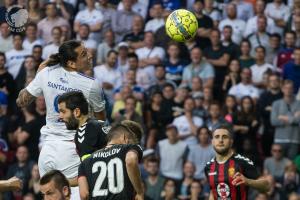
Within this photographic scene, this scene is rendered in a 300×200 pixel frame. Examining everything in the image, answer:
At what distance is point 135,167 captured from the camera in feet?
34.4

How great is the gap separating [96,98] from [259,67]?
9156 mm

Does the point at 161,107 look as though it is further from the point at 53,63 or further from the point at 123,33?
the point at 53,63

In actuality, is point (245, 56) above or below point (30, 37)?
below

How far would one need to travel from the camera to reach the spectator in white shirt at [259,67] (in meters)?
20.7

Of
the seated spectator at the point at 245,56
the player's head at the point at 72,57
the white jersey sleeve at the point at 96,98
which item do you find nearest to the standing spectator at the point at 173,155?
the seated spectator at the point at 245,56

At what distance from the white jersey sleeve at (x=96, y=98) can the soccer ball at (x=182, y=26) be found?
2524 mm

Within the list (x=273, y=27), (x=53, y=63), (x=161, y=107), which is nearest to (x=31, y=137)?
(x=161, y=107)

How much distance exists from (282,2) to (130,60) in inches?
171

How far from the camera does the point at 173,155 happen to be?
1934 cm

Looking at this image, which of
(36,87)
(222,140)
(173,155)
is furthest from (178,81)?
(36,87)

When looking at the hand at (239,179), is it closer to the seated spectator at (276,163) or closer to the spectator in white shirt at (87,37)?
the seated spectator at (276,163)

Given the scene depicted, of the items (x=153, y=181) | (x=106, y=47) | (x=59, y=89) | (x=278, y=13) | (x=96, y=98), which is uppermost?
(x=278, y=13)

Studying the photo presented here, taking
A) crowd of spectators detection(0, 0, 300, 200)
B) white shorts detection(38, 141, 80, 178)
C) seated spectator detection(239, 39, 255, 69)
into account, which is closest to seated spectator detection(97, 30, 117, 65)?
crowd of spectators detection(0, 0, 300, 200)

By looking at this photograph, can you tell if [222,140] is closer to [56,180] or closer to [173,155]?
[56,180]
